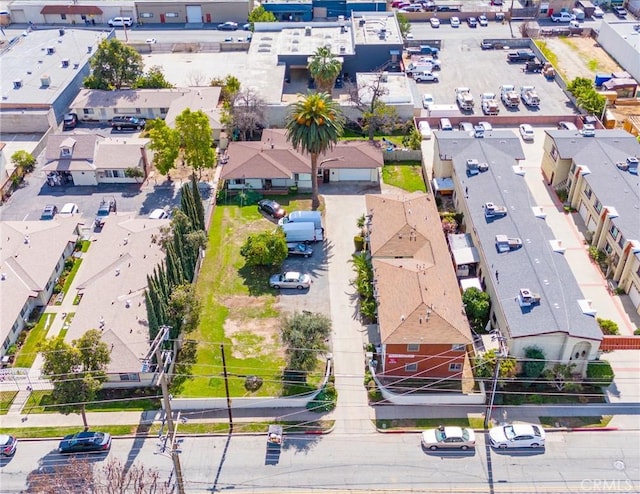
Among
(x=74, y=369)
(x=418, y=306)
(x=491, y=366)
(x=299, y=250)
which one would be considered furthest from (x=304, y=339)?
(x=74, y=369)

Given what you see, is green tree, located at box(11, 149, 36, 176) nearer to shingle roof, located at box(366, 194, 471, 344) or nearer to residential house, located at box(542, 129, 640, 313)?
shingle roof, located at box(366, 194, 471, 344)

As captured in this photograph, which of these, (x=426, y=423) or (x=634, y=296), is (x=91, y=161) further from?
(x=634, y=296)

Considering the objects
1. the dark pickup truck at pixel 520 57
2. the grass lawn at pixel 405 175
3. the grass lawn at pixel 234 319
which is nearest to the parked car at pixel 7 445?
the grass lawn at pixel 234 319

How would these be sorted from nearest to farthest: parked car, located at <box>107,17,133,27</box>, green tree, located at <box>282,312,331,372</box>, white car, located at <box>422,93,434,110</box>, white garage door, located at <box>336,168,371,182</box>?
green tree, located at <box>282,312,331,372</box> < white garage door, located at <box>336,168,371,182</box> < white car, located at <box>422,93,434,110</box> < parked car, located at <box>107,17,133,27</box>

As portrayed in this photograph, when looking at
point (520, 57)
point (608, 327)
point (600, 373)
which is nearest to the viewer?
point (600, 373)

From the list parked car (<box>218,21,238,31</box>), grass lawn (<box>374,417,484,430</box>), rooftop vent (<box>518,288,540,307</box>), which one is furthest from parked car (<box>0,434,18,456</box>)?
parked car (<box>218,21,238,31</box>)

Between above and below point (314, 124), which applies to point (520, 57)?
below

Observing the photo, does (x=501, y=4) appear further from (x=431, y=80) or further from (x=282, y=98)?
(x=282, y=98)

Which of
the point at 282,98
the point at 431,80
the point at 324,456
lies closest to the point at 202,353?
the point at 324,456
